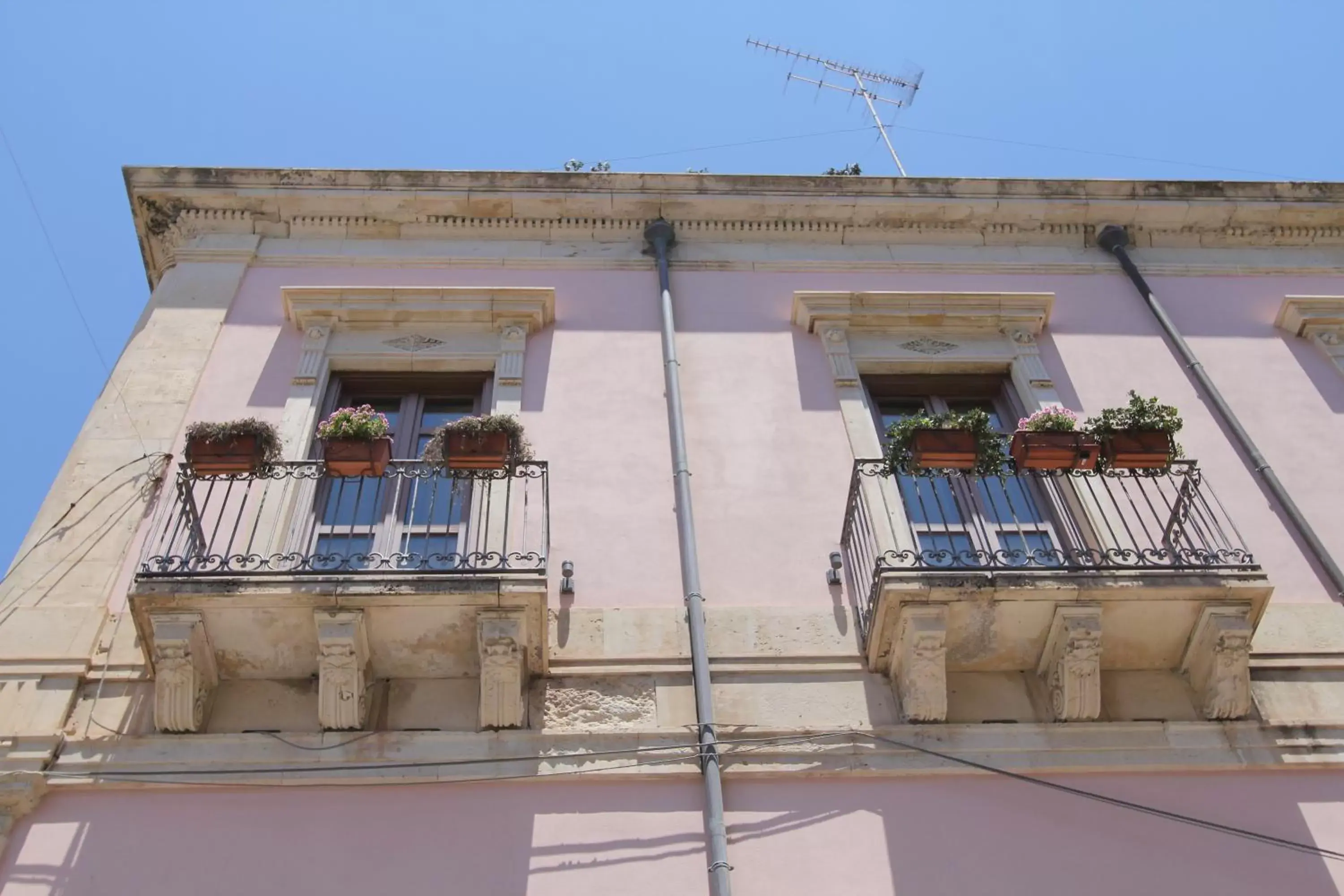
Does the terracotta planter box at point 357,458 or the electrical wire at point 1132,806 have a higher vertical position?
the terracotta planter box at point 357,458

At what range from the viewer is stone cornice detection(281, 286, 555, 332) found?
9.92 m

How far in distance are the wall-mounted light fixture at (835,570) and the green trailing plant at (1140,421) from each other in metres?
1.73

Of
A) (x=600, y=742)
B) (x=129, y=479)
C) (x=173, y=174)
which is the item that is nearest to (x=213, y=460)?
(x=129, y=479)

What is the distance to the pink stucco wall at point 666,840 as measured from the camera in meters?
6.11

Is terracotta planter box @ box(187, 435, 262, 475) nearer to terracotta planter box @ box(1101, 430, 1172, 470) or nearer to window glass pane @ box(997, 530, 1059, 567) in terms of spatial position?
window glass pane @ box(997, 530, 1059, 567)

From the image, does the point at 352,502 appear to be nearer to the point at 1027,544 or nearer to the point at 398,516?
the point at 398,516

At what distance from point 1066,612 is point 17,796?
5.51 m

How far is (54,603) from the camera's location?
7406 millimetres

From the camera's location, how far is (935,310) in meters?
10.2

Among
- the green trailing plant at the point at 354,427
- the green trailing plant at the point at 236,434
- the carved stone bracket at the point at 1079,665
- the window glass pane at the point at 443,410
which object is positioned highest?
the window glass pane at the point at 443,410

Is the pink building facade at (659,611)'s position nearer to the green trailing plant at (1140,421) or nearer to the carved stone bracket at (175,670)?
the carved stone bracket at (175,670)

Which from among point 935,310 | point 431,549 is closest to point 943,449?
point 935,310

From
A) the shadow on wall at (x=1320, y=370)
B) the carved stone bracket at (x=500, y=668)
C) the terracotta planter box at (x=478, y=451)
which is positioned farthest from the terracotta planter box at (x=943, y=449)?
→ the shadow on wall at (x=1320, y=370)

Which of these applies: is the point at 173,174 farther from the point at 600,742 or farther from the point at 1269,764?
the point at 1269,764
